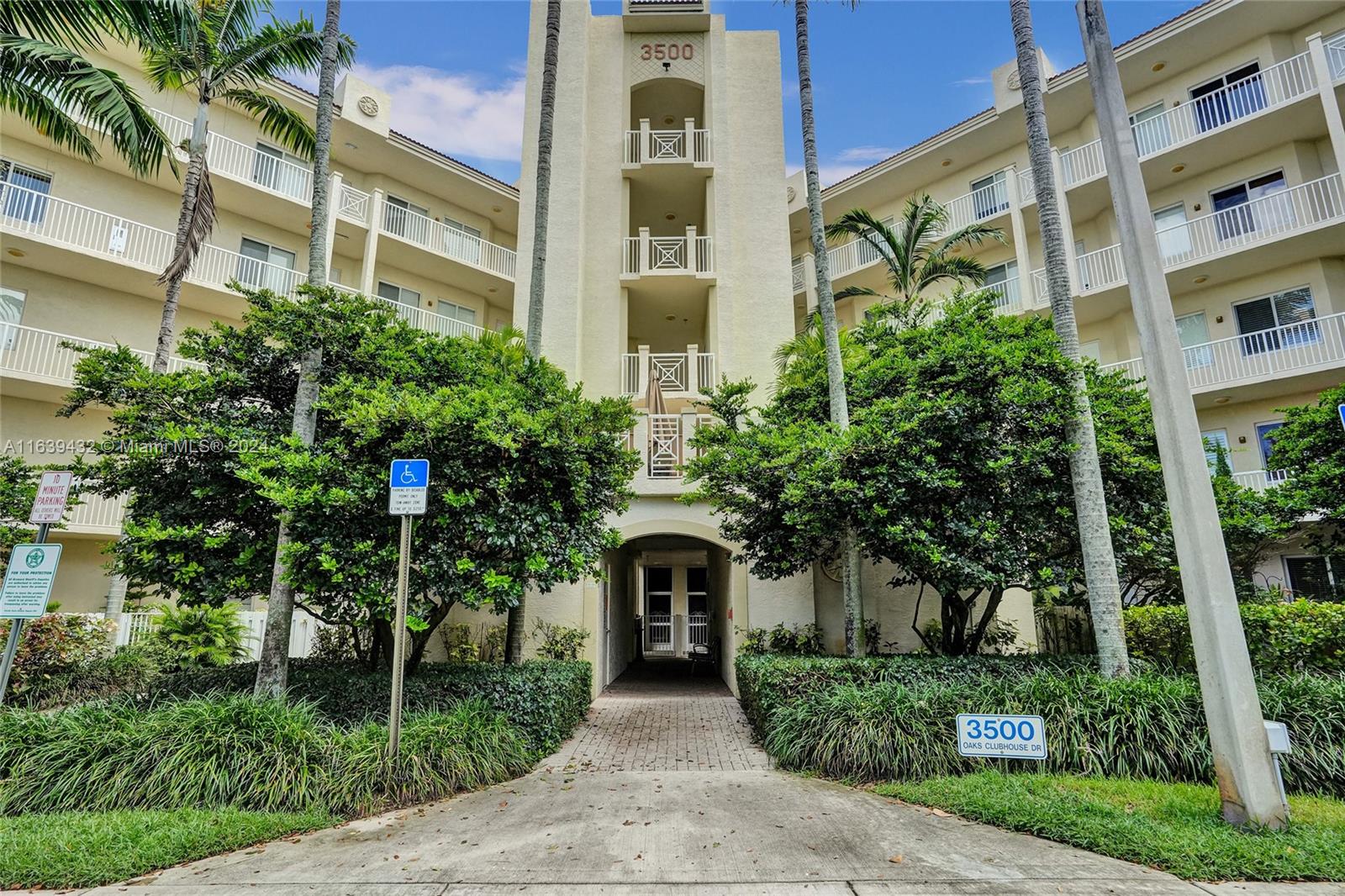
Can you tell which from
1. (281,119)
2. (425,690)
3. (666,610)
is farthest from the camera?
(666,610)

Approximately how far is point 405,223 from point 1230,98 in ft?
70.8

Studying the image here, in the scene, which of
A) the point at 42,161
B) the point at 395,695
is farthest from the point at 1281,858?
the point at 42,161

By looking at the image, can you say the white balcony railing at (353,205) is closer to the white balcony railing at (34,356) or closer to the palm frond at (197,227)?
the palm frond at (197,227)

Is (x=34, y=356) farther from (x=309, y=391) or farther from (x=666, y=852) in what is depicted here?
(x=666, y=852)

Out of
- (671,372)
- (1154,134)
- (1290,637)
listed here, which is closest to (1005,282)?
(1154,134)

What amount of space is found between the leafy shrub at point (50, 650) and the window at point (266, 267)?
8644 mm

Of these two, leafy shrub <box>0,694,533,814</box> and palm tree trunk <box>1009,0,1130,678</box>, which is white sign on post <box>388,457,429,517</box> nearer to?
leafy shrub <box>0,694,533,814</box>

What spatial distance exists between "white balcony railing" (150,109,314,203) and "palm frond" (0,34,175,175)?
202 inches

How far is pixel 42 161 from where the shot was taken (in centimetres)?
1473

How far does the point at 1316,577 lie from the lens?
41.7 ft

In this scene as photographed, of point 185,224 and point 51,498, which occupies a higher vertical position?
point 185,224

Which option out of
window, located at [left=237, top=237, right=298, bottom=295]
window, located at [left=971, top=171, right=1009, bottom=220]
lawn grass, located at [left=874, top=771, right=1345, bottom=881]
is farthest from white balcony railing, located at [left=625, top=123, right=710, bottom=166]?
lawn grass, located at [left=874, top=771, right=1345, bottom=881]

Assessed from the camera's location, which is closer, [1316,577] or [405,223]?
[1316,577]

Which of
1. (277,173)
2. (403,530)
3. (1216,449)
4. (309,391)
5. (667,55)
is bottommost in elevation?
(403,530)
